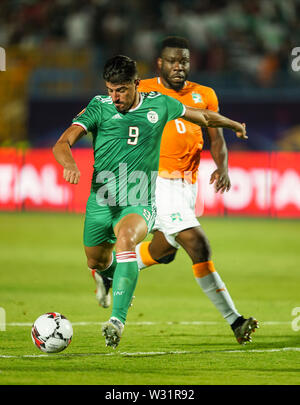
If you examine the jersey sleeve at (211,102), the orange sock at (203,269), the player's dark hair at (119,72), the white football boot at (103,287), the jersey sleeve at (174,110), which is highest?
the player's dark hair at (119,72)

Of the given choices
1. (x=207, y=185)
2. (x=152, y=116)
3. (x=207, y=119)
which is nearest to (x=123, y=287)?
(x=152, y=116)

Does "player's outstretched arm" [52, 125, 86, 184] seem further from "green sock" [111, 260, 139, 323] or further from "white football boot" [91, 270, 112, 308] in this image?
"white football boot" [91, 270, 112, 308]

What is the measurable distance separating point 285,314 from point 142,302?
164 cm

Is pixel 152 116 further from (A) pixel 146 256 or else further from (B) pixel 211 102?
(A) pixel 146 256

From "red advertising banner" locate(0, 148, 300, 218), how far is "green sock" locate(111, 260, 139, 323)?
1246cm

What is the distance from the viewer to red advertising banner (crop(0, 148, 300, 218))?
59.9ft

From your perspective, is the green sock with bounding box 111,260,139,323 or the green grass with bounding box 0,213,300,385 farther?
the green sock with bounding box 111,260,139,323

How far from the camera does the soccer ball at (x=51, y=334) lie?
5.66 metres

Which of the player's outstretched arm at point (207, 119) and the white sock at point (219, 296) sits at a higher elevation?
the player's outstretched arm at point (207, 119)

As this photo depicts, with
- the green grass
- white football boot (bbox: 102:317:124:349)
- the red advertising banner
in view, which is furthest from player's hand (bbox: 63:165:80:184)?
the red advertising banner

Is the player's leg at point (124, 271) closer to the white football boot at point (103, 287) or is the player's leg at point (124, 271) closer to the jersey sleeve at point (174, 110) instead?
the jersey sleeve at point (174, 110)

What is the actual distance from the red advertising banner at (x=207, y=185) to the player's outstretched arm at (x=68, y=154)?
12395 mm

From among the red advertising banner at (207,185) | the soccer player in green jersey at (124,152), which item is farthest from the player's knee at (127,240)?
the red advertising banner at (207,185)

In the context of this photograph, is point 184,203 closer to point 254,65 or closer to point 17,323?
point 17,323
